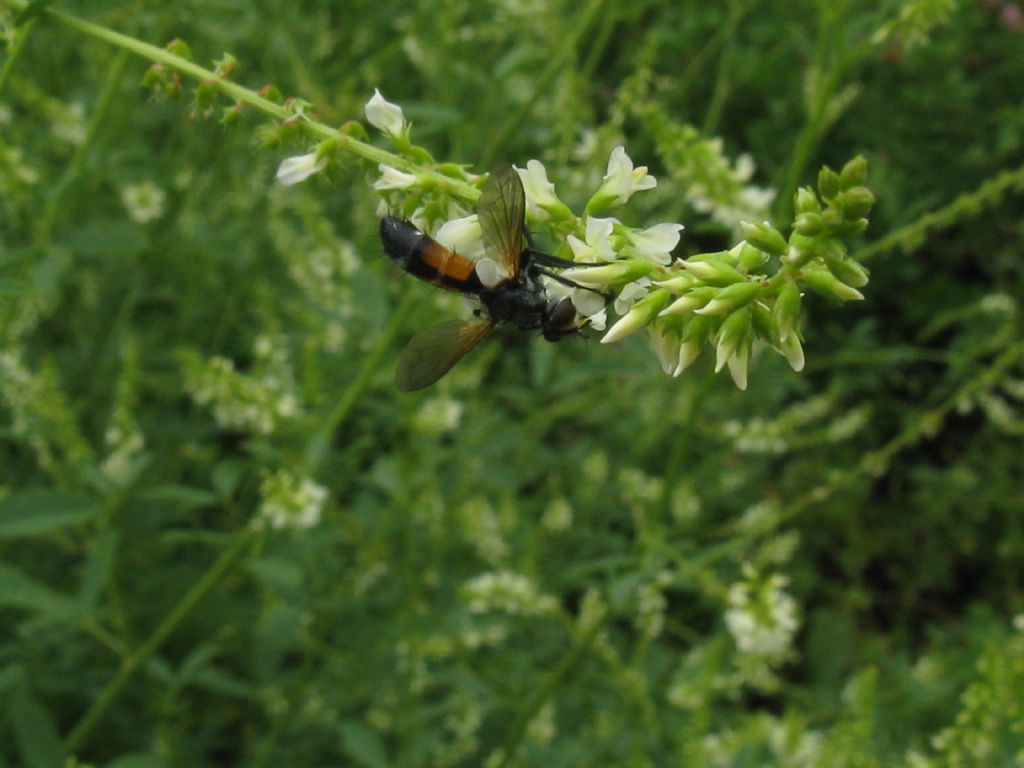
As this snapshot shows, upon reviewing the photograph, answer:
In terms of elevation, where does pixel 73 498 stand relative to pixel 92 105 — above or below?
below

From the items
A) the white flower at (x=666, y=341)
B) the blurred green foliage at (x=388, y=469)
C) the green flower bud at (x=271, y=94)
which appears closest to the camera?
the white flower at (x=666, y=341)

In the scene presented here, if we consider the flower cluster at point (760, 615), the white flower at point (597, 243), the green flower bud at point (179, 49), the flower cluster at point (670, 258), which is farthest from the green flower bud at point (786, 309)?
the flower cluster at point (760, 615)

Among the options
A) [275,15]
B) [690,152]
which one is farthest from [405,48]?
[690,152]

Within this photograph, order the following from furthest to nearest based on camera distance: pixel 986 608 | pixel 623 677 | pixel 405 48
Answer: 1. pixel 986 608
2. pixel 405 48
3. pixel 623 677

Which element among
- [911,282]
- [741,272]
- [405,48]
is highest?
[911,282]

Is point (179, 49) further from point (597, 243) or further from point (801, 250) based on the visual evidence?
point (801, 250)

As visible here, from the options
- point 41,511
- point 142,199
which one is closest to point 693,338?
point 41,511

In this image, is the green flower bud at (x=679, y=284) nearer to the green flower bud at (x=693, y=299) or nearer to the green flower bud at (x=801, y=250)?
the green flower bud at (x=693, y=299)

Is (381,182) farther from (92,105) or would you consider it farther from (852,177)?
(92,105)
